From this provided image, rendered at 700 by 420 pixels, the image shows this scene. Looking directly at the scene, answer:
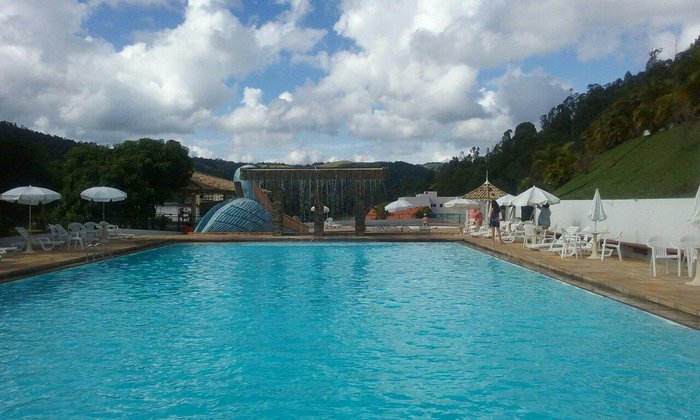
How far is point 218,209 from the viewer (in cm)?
2608

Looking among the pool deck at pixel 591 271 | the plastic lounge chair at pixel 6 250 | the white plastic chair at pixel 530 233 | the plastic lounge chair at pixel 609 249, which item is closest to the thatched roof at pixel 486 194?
the pool deck at pixel 591 271

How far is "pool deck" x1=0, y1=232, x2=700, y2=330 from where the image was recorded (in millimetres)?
8500

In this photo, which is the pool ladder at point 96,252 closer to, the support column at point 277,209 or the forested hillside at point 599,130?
the support column at point 277,209

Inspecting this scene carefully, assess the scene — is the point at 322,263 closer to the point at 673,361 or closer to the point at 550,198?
the point at 550,198

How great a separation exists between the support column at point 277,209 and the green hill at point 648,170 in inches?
667

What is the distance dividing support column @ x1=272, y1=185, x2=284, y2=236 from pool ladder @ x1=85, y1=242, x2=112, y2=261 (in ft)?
25.7

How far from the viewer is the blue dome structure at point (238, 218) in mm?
25281

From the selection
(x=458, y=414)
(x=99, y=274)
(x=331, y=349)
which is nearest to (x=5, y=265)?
(x=99, y=274)

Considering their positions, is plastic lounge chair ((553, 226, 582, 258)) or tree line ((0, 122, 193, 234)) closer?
plastic lounge chair ((553, 226, 582, 258))

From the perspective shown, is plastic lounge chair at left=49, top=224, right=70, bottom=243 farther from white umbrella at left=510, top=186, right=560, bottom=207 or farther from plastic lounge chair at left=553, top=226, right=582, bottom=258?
plastic lounge chair at left=553, top=226, right=582, bottom=258

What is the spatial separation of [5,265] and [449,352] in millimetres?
10940

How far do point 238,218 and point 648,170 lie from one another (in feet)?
74.3

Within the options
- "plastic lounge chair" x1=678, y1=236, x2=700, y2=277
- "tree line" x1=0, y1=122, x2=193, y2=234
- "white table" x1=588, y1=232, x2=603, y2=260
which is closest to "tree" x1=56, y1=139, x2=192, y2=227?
"tree line" x1=0, y1=122, x2=193, y2=234

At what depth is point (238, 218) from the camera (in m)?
25.4
